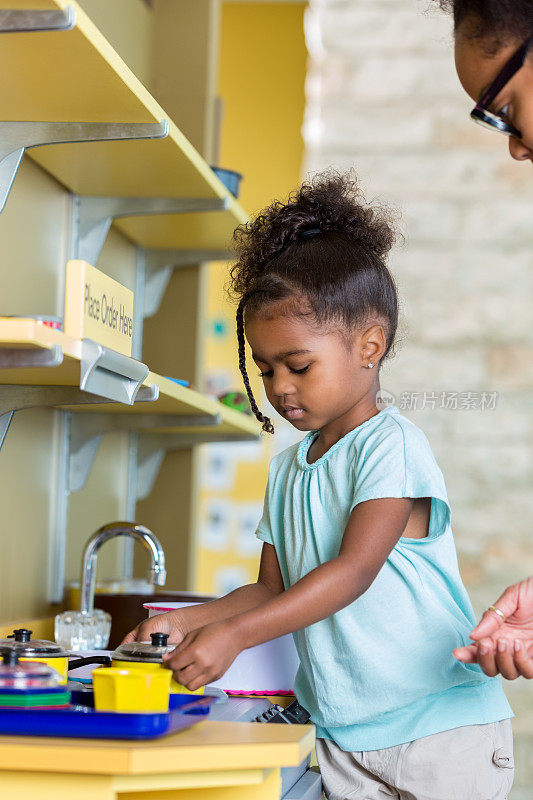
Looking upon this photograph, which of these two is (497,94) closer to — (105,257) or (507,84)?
(507,84)

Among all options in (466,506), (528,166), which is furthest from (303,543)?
(528,166)

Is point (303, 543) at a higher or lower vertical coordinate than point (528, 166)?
lower

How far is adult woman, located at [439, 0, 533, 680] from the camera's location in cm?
97

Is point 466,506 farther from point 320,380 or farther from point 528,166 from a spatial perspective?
point 320,380

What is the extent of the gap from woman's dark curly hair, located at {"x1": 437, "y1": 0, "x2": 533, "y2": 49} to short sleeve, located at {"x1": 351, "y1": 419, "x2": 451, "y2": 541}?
18.5 inches

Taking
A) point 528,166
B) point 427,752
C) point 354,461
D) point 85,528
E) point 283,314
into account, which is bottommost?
point 427,752

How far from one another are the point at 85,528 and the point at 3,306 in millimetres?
587

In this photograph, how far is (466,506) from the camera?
274 cm

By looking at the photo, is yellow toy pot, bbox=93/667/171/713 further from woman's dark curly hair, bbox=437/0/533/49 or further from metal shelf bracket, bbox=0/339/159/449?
woman's dark curly hair, bbox=437/0/533/49

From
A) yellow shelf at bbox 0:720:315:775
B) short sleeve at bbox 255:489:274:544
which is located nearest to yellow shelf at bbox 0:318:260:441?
short sleeve at bbox 255:489:274:544

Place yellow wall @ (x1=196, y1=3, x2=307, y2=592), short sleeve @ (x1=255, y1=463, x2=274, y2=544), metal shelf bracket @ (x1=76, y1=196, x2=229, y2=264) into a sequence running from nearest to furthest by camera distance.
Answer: short sleeve @ (x1=255, y1=463, x2=274, y2=544)
metal shelf bracket @ (x1=76, y1=196, x2=229, y2=264)
yellow wall @ (x1=196, y1=3, x2=307, y2=592)

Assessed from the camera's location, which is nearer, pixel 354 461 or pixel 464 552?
pixel 354 461

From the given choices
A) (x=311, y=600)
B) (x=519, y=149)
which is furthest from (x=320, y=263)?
(x=311, y=600)

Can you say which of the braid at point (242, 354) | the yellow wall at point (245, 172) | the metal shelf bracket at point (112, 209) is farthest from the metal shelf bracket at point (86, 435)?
the yellow wall at point (245, 172)
